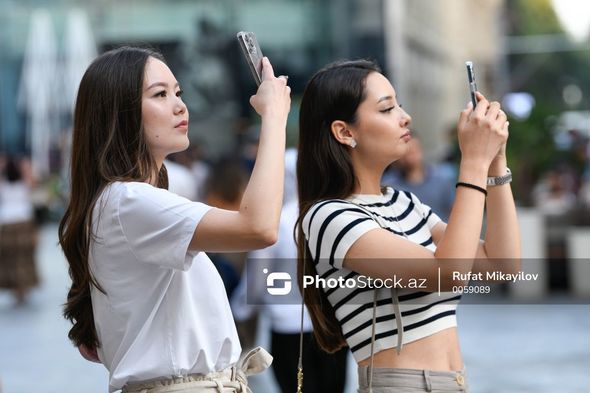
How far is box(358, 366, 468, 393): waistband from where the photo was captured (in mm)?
2773

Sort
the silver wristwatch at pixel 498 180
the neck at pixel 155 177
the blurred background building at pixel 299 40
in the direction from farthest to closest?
the blurred background building at pixel 299 40 → the silver wristwatch at pixel 498 180 → the neck at pixel 155 177

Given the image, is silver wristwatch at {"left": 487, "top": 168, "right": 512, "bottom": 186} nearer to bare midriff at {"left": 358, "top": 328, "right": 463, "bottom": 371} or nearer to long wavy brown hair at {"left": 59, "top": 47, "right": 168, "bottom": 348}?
bare midriff at {"left": 358, "top": 328, "right": 463, "bottom": 371}

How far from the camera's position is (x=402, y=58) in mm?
19938

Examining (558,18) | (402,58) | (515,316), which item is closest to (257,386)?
(515,316)

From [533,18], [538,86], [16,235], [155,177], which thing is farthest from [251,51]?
[538,86]

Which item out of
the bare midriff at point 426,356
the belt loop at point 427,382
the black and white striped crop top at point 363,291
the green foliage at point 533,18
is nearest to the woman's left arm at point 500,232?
the black and white striped crop top at point 363,291

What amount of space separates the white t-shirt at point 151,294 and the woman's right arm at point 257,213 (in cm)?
5

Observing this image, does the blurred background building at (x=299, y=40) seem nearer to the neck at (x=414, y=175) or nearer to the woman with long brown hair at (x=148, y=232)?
the neck at (x=414, y=175)

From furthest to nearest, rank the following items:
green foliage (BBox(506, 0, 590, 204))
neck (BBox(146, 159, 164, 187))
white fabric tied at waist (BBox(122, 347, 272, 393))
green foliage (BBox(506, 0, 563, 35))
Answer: green foliage (BBox(506, 0, 563, 35)) < green foliage (BBox(506, 0, 590, 204)) < neck (BBox(146, 159, 164, 187)) < white fabric tied at waist (BBox(122, 347, 272, 393))

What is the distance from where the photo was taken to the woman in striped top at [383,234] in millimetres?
2719

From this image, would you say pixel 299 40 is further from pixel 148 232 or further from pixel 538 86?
pixel 148 232

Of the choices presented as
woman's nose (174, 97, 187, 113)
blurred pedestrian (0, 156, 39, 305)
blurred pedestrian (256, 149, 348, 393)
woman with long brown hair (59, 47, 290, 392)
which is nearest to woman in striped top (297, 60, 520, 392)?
woman with long brown hair (59, 47, 290, 392)

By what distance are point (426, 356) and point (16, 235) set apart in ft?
37.0

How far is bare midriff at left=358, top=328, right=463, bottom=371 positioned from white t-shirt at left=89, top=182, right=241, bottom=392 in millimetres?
412
